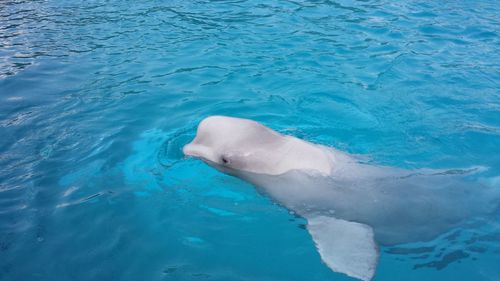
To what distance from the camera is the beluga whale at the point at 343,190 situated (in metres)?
4.55

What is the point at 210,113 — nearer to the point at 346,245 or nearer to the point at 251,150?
the point at 251,150

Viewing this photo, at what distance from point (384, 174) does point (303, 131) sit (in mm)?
1909

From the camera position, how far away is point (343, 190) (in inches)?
189

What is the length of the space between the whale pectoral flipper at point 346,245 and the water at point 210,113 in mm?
232

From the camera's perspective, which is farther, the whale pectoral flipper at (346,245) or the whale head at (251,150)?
the whale head at (251,150)

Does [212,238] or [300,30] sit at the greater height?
[300,30]

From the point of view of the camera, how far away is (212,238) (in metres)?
4.70

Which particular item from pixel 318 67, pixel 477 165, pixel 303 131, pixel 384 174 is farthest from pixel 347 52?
pixel 384 174

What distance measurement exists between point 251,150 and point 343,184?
1.14m

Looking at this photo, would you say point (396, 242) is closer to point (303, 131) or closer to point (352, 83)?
point (303, 131)

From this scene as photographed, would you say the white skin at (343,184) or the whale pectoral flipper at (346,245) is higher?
Result: the white skin at (343,184)

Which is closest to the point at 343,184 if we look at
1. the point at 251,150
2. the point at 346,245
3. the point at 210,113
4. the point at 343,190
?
the point at 343,190

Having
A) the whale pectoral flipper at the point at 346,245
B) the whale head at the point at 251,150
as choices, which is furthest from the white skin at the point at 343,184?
the whale pectoral flipper at the point at 346,245

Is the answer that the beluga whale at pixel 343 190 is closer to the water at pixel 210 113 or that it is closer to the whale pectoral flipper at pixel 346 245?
the whale pectoral flipper at pixel 346 245
